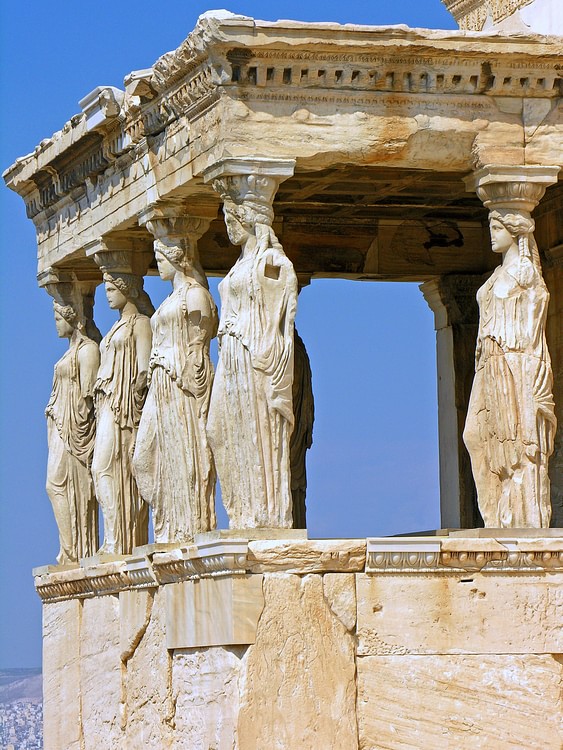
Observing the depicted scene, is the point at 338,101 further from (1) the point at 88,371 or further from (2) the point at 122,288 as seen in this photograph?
(1) the point at 88,371

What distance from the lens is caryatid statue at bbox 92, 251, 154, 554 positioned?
64.1 ft

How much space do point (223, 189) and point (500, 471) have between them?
2.55 m

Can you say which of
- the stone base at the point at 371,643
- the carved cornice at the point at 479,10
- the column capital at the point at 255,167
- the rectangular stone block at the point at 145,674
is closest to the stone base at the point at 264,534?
the stone base at the point at 371,643

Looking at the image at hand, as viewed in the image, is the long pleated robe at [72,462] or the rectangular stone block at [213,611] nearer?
the rectangular stone block at [213,611]

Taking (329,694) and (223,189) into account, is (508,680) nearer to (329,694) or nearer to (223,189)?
(329,694)

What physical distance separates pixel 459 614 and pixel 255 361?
205 centimetres

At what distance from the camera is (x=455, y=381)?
70.3 feet

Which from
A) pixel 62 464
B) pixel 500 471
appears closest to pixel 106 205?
pixel 62 464

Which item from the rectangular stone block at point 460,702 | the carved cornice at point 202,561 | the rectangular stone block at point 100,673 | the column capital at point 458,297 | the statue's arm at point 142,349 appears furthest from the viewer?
the column capital at point 458,297

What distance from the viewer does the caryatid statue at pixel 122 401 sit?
64.1ft

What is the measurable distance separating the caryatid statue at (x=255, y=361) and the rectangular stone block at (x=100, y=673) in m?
2.55

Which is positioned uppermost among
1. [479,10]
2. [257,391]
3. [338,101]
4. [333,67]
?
[479,10]

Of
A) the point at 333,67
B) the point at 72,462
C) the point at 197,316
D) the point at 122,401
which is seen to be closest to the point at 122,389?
the point at 122,401

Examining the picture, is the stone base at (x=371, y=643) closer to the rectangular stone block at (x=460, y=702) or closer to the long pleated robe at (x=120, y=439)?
the rectangular stone block at (x=460, y=702)
